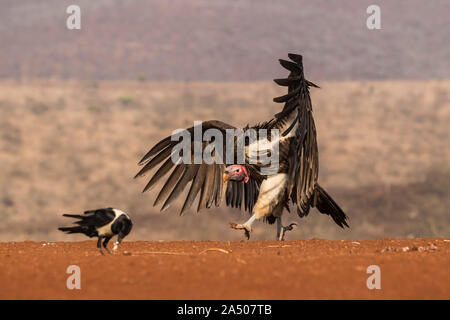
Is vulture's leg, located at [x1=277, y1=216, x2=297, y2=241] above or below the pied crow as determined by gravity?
below

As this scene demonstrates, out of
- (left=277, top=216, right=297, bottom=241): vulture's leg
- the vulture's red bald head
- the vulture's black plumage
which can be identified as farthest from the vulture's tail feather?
the vulture's red bald head

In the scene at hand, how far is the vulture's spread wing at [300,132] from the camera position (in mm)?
9203

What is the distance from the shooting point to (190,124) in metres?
38.4

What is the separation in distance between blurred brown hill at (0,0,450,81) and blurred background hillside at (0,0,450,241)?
237 mm

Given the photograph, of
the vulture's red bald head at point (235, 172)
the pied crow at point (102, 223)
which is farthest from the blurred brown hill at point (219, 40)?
the pied crow at point (102, 223)

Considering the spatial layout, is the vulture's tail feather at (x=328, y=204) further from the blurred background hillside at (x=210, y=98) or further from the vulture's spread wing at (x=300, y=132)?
the blurred background hillside at (x=210, y=98)

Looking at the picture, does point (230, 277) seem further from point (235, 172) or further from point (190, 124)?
point (190, 124)

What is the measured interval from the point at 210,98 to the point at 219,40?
28.2 m

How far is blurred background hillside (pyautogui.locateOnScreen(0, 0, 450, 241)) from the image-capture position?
28.9m

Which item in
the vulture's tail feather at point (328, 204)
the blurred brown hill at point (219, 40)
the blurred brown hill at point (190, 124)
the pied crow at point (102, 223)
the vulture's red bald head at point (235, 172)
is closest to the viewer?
the pied crow at point (102, 223)

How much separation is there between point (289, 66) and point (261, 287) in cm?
426

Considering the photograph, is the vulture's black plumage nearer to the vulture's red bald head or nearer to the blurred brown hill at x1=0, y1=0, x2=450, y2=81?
the vulture's red bald head

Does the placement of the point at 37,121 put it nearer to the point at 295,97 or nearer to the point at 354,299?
the point at 295,97

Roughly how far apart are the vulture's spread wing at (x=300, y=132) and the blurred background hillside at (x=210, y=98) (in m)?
5.31
